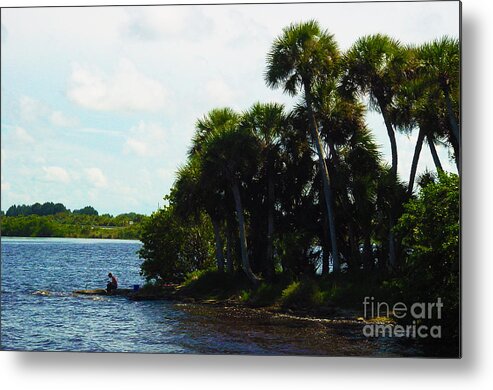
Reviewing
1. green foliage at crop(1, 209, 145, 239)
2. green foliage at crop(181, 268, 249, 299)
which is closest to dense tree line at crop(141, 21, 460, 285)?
green foliage at crop(181, 268, 249, 299)

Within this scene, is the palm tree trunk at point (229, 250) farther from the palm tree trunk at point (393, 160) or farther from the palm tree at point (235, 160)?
the palm tree trunk at point (393, 160)

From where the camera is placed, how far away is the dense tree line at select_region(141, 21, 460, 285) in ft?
35.0

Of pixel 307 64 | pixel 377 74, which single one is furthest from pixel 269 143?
pixel 377 74

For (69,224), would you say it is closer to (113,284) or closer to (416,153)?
(113,284)

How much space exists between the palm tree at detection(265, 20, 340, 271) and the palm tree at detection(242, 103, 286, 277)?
57cm

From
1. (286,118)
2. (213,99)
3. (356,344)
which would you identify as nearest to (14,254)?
(213,99)

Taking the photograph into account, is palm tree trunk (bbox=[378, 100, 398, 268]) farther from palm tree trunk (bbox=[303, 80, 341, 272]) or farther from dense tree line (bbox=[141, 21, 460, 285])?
palm tree trunk (bbox=[303, 80, 341, 272])

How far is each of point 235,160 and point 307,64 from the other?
8.46 ft

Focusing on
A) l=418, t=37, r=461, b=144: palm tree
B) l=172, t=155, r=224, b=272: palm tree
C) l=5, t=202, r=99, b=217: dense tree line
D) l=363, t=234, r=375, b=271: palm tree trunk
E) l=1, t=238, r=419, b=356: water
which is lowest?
l=1, t=238, r=419, b=356: water

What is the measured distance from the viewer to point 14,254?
10055mm

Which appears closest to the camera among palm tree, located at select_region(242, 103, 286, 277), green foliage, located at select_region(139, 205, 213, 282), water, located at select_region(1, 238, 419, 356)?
water, located at select_region(1, 238, 419, 356)

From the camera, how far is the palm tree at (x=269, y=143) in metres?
12.8

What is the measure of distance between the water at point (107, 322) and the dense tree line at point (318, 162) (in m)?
1.13

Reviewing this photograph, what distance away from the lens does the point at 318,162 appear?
13.5 m
